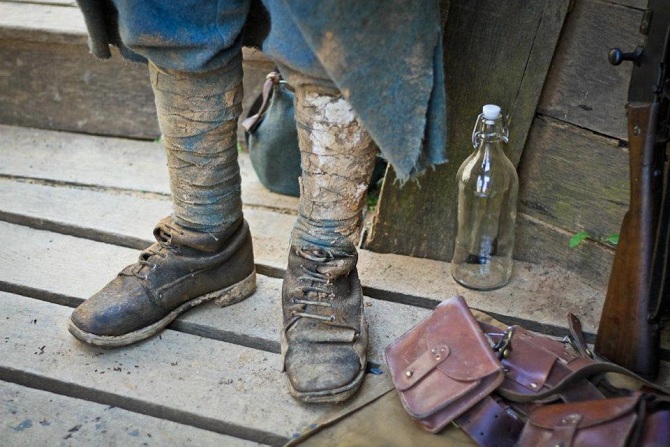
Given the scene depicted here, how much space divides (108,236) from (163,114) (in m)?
0.53

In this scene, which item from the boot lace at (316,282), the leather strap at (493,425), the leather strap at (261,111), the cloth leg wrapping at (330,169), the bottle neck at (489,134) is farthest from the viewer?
the leather strap at (261,111)

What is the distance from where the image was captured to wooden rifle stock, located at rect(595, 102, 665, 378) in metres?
1.38

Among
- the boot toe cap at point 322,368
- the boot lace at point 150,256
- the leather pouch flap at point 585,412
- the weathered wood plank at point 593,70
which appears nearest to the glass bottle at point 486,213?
the weathered wood plank at point 593,70

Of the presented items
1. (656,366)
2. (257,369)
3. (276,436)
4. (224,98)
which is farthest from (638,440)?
(224,98)

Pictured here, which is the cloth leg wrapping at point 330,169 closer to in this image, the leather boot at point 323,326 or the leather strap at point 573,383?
the leather boot at point 323,326

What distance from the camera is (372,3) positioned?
1207mm

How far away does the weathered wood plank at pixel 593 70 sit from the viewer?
61.6 inches

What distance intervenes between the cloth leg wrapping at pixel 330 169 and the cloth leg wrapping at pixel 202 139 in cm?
14

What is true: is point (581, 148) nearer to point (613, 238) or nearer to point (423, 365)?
point (613, 238)

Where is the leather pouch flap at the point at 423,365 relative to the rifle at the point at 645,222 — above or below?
below

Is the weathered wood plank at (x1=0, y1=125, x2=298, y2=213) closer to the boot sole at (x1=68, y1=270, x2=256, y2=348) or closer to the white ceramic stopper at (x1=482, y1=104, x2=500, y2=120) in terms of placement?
the boot sole at (x1=68, y1=270, x2=256, y2=348)

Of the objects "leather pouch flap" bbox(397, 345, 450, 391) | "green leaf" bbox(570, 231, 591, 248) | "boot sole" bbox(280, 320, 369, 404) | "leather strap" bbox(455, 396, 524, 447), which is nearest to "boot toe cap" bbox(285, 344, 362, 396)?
"boot sole" bbox(280, 320, 369, 404)

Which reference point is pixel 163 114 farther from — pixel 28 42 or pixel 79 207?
pixel 28 42

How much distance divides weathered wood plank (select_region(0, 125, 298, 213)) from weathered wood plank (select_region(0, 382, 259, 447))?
0.79 metres
